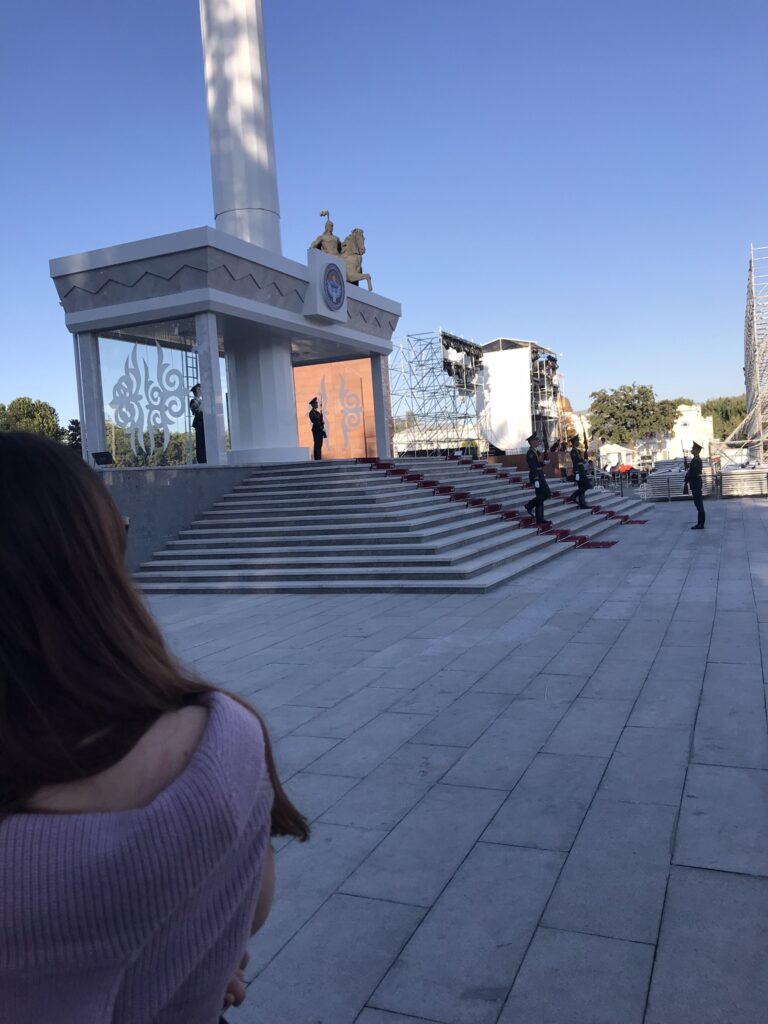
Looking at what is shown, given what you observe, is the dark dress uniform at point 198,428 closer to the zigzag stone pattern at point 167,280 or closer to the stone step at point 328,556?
the zigzag stone pattern at point 167,280

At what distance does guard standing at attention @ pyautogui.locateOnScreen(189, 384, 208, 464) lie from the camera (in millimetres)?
15398

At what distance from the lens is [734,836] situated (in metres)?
3.26

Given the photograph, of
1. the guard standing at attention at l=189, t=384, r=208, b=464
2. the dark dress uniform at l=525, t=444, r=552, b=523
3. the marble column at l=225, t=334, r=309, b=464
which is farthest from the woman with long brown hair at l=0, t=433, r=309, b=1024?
the marble column at l=225, t=334, r=309, b=464

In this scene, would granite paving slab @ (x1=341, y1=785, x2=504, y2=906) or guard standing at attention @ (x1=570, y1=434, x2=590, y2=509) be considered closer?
granite paving slab @ (x1=341, y1=785, x2=504, y2=906)

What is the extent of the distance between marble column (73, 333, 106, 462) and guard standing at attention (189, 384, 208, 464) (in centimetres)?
174

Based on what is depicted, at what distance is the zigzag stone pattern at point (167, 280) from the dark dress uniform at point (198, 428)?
208cm

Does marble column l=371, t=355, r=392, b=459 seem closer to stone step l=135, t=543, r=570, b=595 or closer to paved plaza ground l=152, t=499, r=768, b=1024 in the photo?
stone step l=135, t=543, r=570, b=595

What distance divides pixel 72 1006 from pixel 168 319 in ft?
50.0

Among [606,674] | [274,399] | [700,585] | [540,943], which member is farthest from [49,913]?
[274,399]

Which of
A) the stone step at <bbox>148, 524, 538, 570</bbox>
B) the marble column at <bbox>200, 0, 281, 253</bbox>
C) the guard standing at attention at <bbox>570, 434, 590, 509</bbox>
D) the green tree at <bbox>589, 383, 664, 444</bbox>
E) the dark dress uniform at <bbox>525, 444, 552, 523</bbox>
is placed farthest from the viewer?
the green tree at <bbox>589, 383, 664, 444</bbox>

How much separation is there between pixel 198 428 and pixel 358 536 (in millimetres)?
5429

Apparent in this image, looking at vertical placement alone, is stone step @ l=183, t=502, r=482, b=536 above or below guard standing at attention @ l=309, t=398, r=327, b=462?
below

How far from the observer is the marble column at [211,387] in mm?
14688

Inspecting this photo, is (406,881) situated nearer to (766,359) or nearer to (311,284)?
(311,284)
